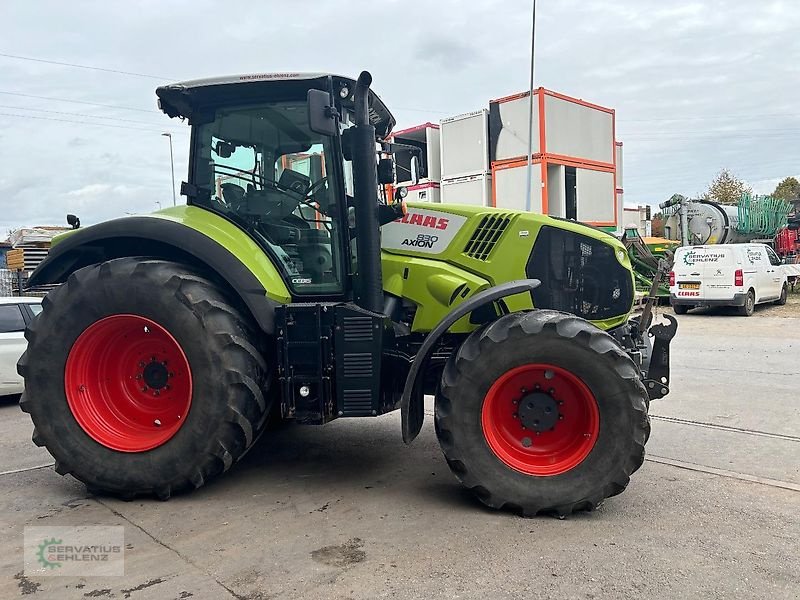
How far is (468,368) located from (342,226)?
135 centimetres

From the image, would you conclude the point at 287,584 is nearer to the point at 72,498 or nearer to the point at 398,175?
the point at 72,498

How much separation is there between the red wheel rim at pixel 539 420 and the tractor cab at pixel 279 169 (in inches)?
51.6

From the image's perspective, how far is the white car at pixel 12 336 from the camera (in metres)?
8.35

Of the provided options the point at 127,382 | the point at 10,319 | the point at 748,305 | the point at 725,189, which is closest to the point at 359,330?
the point at 127,382

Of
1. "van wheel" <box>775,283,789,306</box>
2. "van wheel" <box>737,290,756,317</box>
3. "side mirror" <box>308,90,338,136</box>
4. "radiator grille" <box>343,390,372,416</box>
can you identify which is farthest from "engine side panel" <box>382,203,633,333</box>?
"van wheel" <box>775,283,789,306</box>

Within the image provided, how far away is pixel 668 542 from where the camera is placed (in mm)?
3674

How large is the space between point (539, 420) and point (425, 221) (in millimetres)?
1703

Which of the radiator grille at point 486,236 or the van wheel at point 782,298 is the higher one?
the radiator grille at point 486,236

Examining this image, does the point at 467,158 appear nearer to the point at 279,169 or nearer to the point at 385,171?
the point at 385,171

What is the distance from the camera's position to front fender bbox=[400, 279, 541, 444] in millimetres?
4178

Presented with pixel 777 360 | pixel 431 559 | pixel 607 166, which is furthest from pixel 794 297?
pixel 431 559

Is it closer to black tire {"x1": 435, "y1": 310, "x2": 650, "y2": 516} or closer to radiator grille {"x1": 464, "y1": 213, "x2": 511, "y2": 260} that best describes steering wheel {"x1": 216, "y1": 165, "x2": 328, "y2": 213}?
radiator grille {"x1": 464, "y1": 213, "x2": 511, "y2": 260}

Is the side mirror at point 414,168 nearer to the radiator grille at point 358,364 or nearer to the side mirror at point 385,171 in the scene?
the side mirror at point 385,171

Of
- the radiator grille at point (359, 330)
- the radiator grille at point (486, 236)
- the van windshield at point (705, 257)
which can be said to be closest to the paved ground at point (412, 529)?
the radiator grille at point (359, 330)
